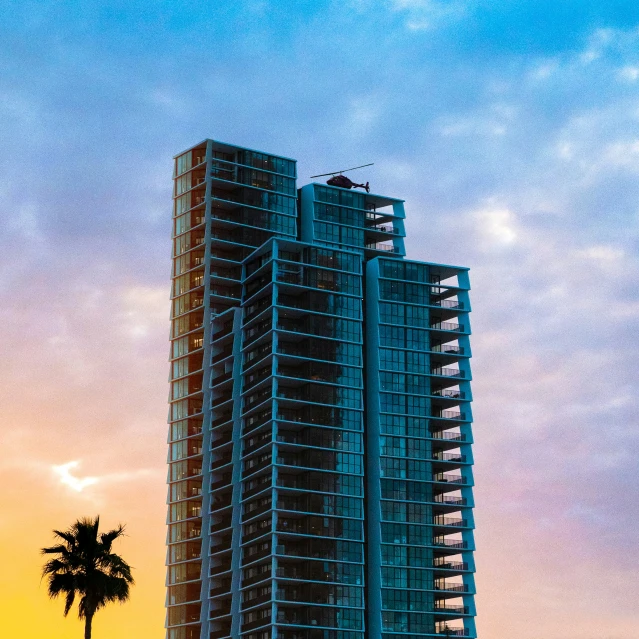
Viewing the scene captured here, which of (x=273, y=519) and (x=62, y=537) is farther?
(x=273, y=519)

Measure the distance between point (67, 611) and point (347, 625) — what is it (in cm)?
9084

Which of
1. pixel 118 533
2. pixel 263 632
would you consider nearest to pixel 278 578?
pixel 263 632

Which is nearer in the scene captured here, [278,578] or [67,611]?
[67,611]

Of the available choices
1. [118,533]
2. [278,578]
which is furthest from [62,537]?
[278,578]

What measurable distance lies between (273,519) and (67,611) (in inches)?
3415

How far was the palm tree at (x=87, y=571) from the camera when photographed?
11425 centimetres

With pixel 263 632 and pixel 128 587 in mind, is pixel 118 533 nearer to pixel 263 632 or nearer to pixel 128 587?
pixel 128 587

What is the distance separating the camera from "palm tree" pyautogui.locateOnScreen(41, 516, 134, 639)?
11425cm

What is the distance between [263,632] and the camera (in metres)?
199

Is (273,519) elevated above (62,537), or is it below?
above

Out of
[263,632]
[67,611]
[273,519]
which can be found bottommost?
[67,611]

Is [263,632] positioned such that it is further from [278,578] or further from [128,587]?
[128,587]

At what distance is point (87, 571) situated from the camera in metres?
115

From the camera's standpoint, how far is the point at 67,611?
11444 cm
